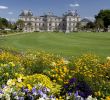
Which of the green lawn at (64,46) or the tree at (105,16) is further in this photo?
the tree at (105,16)

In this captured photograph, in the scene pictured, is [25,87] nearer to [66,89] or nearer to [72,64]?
[66,89]

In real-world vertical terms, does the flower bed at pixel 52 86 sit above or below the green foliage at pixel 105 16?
above

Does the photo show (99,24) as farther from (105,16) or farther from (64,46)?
(64,46)

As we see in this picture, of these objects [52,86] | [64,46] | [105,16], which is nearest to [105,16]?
[105,16]

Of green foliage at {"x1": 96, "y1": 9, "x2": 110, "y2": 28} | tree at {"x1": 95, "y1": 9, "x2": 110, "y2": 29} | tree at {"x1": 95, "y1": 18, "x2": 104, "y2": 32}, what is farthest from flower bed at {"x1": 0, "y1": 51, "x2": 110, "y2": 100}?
green foliage at {"x1": 96, "y1": 9, "x2": 110, "y2": 28}

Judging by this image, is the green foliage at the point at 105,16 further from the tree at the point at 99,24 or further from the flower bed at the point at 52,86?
the flower bed at the point at 52,86

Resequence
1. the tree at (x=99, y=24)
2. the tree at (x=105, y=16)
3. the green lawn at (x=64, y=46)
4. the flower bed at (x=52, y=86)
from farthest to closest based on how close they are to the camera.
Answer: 1. the tree at (x=105, y=16)
2. the tree at (x=99, y=24)
3. the green lawn at (x=64, y=46)
4. the flower bed at (x=52, y=86)

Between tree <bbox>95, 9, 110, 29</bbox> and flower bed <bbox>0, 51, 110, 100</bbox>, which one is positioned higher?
flower bed <bbox>0, 51, 110, 100</bbox>

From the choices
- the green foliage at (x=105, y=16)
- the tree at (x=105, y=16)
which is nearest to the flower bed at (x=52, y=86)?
the tree at (x=105, y=16)

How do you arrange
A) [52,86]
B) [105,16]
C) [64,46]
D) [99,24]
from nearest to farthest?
1. [52,86]
2. [64,46]
3. [99,24]
4. [105,16]

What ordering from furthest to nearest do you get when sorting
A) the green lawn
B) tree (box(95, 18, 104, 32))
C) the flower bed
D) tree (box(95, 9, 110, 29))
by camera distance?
tree (box(95, 9, 110, 29)) → tree (box(95, 18, 104, 32)) → the green lawn → the flower bed

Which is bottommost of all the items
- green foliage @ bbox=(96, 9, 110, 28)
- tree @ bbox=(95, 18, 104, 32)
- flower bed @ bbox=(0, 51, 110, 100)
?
tree @ bbox=(95, 18, 104, 32)

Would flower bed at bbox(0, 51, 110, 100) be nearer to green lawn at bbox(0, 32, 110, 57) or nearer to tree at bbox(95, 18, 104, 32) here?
green lawn at bbox(0, 32, 110, 57)

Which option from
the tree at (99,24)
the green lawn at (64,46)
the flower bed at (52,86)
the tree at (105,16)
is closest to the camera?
the flower bed at (52,86)
